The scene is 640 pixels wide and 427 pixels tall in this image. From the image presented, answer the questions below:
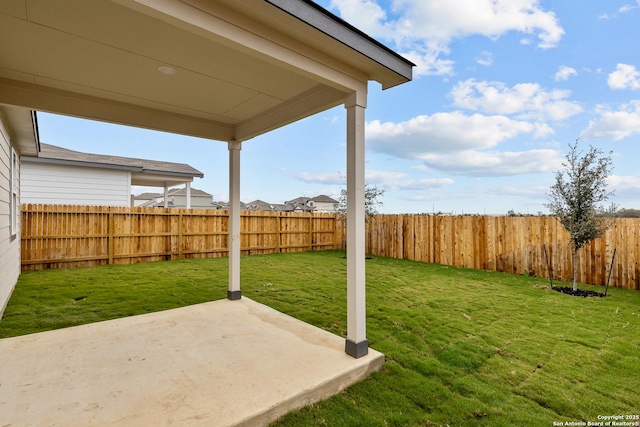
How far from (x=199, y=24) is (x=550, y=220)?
A: 324 inches

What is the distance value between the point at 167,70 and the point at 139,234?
24.5 ft

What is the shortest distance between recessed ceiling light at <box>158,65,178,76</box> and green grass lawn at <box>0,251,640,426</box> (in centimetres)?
289

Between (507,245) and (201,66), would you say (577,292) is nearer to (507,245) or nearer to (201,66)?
(507,245)

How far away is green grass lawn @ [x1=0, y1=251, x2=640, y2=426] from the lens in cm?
209

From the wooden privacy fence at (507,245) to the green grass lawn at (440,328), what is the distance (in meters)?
0.64

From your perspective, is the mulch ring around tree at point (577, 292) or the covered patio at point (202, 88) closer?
the covered patio at point (202, 88)

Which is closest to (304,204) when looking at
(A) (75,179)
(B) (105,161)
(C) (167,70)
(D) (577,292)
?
(B) (105,161)

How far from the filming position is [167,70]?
2.67 metres

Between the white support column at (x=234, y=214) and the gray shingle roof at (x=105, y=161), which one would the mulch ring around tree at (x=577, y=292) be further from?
the gray shingle roof at (x=105, y=161)

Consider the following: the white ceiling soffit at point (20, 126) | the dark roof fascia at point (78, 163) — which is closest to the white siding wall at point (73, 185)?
the dark roof fascia at point (78, 163)

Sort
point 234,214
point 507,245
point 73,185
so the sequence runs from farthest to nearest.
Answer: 1. point 73,185
2. point 507,245
3. point 234,214

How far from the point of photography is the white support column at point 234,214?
4371 millimetres

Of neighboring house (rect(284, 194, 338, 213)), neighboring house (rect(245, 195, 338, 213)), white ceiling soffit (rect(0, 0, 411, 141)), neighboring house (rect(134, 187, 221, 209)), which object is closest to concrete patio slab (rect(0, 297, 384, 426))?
white ceiling soffit (rect(0, 0, 411, 141))

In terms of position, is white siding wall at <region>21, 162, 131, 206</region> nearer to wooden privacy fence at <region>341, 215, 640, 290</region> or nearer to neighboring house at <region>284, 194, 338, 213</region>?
wooden privacy fence at <region>341, 215, 640, 290</region>
